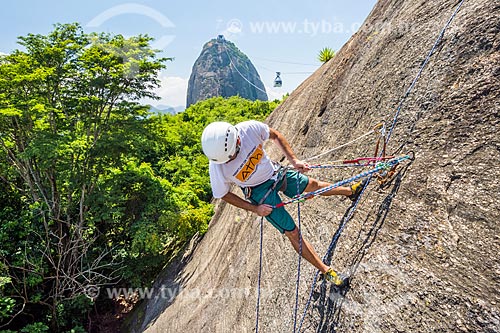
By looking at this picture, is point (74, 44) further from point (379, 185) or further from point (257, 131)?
point (379, 185)

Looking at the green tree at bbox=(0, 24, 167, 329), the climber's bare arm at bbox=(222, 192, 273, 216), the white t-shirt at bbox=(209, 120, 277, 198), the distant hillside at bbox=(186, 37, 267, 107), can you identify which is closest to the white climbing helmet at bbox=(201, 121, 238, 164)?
the white t-shirt at bbox=(209, 120, 277, 198)

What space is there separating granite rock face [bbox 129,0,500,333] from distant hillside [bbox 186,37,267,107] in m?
99.6

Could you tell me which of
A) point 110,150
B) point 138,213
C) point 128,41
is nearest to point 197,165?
point 138,213

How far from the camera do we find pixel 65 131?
11438 mm

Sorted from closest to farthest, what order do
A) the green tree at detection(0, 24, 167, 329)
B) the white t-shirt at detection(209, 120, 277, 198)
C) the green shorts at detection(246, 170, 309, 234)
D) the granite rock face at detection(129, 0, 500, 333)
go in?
the granite rock face at detection(129, 0, 500, 333), the white t-shirt at detection(209, 120, 277, 198), the green shorts at detection(246, 170, 309, 234), the green tree at detection(0, 24, 167, 329)

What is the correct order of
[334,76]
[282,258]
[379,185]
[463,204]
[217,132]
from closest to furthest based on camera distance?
[463,204]
[217,132]
[379,185]
[282,258]
[334,76]

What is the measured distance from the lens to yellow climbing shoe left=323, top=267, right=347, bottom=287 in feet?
11.0

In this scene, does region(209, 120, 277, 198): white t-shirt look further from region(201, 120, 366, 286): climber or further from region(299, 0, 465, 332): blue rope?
region(299, 0, 465, 332): blue rope

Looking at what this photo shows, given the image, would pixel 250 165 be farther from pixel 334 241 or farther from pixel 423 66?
pixel 423 66

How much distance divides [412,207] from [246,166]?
1.79 metres

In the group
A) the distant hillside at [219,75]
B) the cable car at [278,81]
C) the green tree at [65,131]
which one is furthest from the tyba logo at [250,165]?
the distant hillside at [219,75]

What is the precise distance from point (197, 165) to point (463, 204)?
1608 cm

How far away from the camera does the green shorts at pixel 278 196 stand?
3707 mm

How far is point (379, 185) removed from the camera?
11.9 ft
